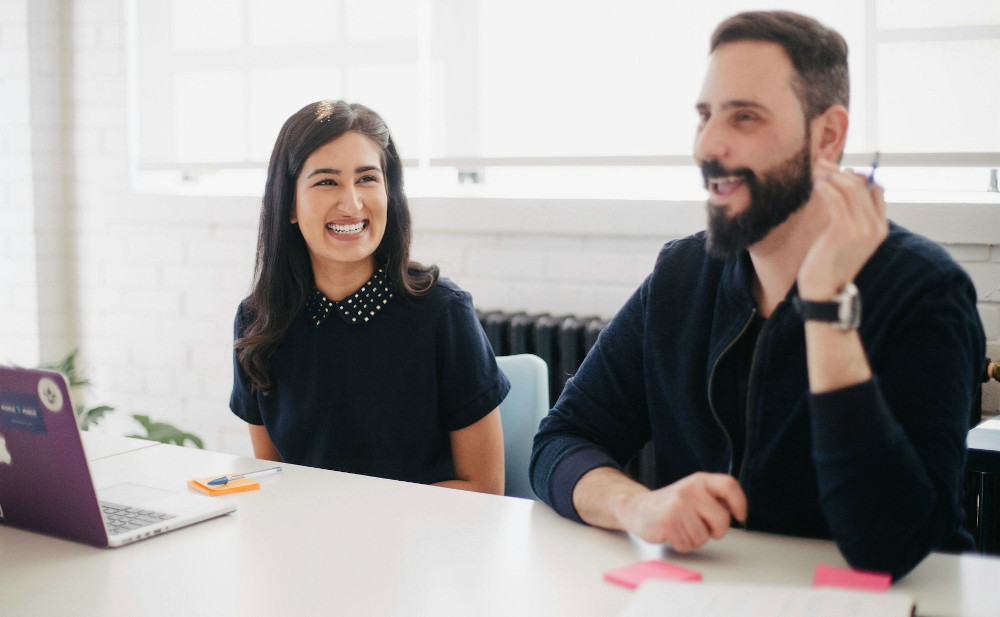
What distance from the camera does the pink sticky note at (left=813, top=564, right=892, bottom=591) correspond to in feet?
3.61

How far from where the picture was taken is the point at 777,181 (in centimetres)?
139

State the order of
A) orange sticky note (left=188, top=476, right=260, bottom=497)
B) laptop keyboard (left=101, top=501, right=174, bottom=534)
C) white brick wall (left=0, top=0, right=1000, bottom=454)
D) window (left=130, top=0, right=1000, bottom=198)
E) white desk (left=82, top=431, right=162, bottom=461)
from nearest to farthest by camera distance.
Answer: laptop keyboard (left=101, top=501, right=174, bottom=534), orange sticky note (left=188, top=476, right=260, bottom=497), white desk (left=82, top=431, right=162, bottom=461), window (left=130, top=0, right=1000, bottom=198), white brick wall (left=0, top=0, right=1000, bottom=454)

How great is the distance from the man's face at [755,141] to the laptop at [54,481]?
2.68 ft

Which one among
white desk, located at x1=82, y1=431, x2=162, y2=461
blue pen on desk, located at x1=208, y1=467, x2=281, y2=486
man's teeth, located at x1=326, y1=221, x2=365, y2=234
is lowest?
white desk, located at x1=82, y1=431, x2=162, y2=461

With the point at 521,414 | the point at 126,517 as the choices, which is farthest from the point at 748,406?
the point at 126,517

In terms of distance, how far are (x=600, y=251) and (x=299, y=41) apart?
1240mm

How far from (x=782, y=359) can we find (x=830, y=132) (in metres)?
0.33

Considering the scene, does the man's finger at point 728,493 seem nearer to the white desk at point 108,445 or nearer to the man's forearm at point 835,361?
the man's forearm at point 835,361

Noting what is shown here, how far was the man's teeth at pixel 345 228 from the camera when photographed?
1.96 m

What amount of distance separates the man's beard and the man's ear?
0.07 feet

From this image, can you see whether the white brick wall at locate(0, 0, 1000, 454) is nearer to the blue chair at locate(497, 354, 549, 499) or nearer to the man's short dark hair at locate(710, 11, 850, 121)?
the blue chair at locate(497, 354, 549, 499)

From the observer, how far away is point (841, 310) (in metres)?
1.17

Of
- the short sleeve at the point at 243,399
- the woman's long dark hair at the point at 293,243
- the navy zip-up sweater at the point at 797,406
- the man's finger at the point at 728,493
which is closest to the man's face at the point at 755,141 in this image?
the navy zip-up sweater at the point at 797,406

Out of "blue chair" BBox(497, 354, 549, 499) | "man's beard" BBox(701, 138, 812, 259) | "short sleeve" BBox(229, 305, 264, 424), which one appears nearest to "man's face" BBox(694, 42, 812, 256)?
"man's beard" BBox(701, 138, 812, 259)
